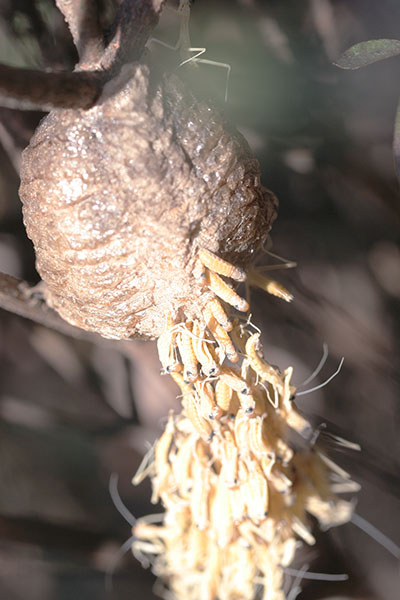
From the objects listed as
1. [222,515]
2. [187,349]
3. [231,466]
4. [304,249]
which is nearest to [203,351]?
[187,349]

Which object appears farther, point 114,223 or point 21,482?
point 21,482

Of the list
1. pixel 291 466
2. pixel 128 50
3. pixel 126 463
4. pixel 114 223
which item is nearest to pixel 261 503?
pixel 291 466

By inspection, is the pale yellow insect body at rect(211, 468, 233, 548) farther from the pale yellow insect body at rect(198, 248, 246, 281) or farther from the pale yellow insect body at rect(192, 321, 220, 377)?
the pale yellow insect body at rect(198, 248, 246, 281)

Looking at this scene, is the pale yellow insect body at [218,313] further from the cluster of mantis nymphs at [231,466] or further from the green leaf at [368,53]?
the green leaf at [368,53]

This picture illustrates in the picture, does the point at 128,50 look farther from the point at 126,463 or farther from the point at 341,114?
the point at 126,463

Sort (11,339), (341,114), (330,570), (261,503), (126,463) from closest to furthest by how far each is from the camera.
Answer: (261,503) < (341,114) < (330,570) < (11,339) < (126,463)

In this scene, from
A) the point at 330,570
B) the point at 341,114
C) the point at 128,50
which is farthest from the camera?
the point at 330,570

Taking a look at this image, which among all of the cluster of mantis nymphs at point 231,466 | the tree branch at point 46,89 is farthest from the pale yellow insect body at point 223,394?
the tree branch at point 46,89
